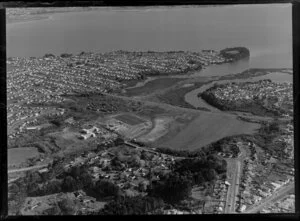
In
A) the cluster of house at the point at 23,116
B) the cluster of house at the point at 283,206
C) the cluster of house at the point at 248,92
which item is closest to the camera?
the cluster of house at the point at 283,206

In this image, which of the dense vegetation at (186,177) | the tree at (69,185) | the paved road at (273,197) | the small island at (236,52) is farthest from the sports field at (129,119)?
the paved road at (273,197)

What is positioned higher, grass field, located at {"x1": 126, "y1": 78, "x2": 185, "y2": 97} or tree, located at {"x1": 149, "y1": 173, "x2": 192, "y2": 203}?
grass field, located at {"x1": 126, "y1": 78, "x2": 185, "y2": 97}

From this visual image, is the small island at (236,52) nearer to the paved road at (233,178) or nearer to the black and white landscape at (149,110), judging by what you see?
the black and white landscape at (149,110)

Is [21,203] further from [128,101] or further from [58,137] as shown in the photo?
[128,101]

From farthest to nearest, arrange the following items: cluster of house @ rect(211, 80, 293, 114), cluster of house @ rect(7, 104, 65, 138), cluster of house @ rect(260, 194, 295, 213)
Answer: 1. cluster of house @ rect(211, 80, 293, 114)
2. cluster of house @ rect(7, 104, 65, 138)
3. cluster of house @ rect(260, 194, 295, 213)

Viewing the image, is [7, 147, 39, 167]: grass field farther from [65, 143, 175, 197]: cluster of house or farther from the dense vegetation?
the dense vegetation

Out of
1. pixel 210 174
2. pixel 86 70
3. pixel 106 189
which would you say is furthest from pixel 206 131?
pixel 86 70

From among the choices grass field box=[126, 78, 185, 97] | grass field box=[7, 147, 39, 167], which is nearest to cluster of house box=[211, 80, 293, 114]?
grass field box=[126, 78, 185, 97]
